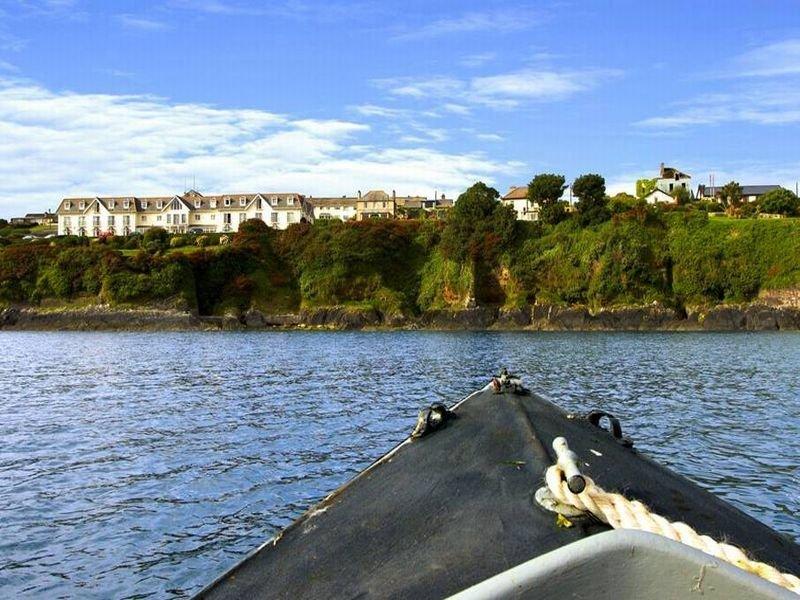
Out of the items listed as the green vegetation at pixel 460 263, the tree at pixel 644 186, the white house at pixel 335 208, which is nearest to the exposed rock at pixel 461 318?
the green vegetation at pixel 460 263

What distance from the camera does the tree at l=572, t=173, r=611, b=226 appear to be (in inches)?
3970

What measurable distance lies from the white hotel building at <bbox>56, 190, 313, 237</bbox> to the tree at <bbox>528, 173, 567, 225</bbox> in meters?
45.7

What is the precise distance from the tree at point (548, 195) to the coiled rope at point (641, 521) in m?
104

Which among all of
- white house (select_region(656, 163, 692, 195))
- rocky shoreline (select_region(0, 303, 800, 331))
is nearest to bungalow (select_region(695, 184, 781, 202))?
white house (select_region(656, 163, 692, 195))

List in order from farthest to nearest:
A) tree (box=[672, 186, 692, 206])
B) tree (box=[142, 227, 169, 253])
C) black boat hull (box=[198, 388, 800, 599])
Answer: tree (box=[672, 186, 692, 206]) → tree (box=[142, 227, 169, 253]) → black boat hull (box=[198, 388, 800, 599])

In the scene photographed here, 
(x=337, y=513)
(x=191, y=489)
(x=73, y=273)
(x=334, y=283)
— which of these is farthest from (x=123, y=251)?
(x=337, y=513)

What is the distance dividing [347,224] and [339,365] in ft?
227

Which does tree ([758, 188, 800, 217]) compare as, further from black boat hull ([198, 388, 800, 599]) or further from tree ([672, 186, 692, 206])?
black boat hull ([198, 388, 800, 599])

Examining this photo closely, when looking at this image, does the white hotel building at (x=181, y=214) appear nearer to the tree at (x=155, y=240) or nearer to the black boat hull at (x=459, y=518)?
the tree at (x=155, y=240)

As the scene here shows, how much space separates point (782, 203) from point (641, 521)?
117m

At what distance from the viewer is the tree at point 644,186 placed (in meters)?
130

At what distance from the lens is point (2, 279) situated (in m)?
95.2

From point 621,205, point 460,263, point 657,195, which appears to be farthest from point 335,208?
point 621,205

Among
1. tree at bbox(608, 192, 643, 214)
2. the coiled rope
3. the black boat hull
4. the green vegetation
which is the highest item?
tree at bbox(608, 192, 643, 214)
